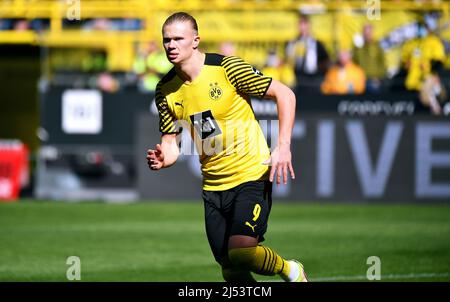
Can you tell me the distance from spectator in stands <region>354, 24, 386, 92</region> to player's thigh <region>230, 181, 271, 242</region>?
1221 centimetres

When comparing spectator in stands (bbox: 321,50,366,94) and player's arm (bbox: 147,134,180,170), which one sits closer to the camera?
player's arm (bbox: 147,134,180,170)

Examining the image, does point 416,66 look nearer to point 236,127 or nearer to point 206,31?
point 206,31

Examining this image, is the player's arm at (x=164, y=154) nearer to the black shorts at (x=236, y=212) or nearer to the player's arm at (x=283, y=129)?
the black shorts at (x=236, y=212)

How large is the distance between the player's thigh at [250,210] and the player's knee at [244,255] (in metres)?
0.12

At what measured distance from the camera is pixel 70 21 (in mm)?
23375

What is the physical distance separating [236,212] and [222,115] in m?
0.74

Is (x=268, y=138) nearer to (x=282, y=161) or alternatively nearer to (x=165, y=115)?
(x=165, y=115)

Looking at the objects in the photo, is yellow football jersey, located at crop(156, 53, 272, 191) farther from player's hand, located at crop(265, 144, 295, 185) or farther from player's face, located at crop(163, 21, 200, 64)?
player's hand, located at crop(265, 144, 295, 185)

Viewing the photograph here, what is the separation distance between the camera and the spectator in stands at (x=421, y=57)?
18.3 metres

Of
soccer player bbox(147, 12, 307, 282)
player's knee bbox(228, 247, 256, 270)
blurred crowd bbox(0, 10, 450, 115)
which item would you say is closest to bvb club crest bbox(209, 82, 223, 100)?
soccer player bbox(147, 12, 307, 282)

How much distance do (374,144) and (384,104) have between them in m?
1.24

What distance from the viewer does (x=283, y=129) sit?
23.1 ft

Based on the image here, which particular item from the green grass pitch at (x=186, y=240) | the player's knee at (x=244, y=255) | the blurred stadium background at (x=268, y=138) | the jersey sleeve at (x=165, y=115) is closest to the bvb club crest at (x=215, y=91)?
the jersey sleeve at (x=165, y=115)

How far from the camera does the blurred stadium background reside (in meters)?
11.7
